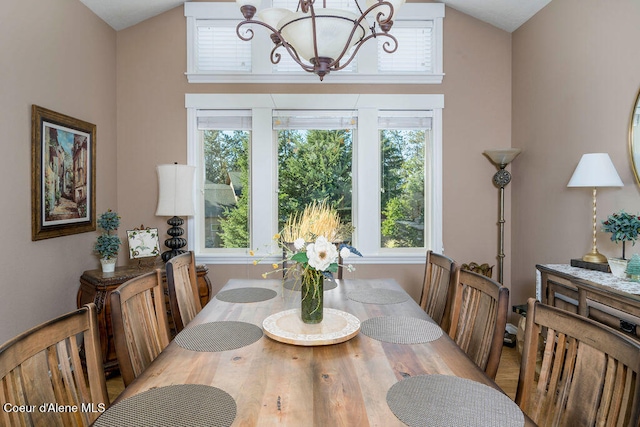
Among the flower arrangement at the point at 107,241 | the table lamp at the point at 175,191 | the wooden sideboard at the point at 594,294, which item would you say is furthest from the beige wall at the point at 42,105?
the wooden sideboard at the point at 594,294

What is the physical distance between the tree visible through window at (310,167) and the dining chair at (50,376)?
254 centimetres

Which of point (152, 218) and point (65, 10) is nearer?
point (65, 10)

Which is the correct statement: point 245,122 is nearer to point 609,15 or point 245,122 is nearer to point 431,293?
point 431,293

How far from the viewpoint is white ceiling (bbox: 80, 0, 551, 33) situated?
3143 mm

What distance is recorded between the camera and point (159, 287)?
5.69ft

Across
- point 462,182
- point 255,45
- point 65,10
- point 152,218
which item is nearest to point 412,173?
point 462,182

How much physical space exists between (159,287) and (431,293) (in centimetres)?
141

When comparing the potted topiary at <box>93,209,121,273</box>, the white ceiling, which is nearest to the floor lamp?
the white ceiling

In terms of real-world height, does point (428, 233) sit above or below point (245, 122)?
below

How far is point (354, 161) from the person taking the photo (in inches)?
143

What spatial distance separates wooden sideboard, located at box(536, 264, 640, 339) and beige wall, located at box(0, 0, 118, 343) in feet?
10.7

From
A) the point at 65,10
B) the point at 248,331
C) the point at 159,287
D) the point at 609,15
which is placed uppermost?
the point at 65,10

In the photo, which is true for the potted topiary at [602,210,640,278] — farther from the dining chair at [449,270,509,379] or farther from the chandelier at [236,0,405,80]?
the chandelier at [236,0,405,80]

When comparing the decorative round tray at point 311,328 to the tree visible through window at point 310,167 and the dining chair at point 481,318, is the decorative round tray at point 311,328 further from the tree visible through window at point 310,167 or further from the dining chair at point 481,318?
the tree visible through window at point 310,167
